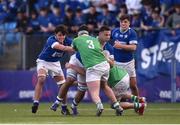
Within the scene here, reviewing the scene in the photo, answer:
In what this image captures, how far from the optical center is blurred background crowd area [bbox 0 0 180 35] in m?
→ 25.9

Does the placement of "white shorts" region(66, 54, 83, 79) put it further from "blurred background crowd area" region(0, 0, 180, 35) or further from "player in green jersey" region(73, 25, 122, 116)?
"blurred background crowd area" region(0, 0, 180, 35)

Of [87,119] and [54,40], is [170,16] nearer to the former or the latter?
[54,40]

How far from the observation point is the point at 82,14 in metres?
27.5

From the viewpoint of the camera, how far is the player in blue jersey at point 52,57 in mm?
18031

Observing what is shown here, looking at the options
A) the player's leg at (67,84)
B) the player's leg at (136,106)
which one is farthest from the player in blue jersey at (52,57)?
the player's leg at (136,106)

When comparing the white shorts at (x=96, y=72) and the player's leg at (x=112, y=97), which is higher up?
the white shorts at (x=96, y=72)

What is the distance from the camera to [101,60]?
16.8m

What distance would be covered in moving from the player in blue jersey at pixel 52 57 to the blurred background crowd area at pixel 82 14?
700 cm

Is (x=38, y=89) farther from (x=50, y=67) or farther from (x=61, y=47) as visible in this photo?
(x=61, y=47)

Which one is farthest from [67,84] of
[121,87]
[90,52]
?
[90,52]

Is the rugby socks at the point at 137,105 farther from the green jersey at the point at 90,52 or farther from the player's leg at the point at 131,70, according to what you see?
the player's leg at the point at 131,70

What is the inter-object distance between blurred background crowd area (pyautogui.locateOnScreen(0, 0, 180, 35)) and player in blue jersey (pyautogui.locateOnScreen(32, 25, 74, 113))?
7004 millimetres

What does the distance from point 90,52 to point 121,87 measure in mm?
1335

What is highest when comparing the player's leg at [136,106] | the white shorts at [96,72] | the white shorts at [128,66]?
the white shorts at [96,72]
